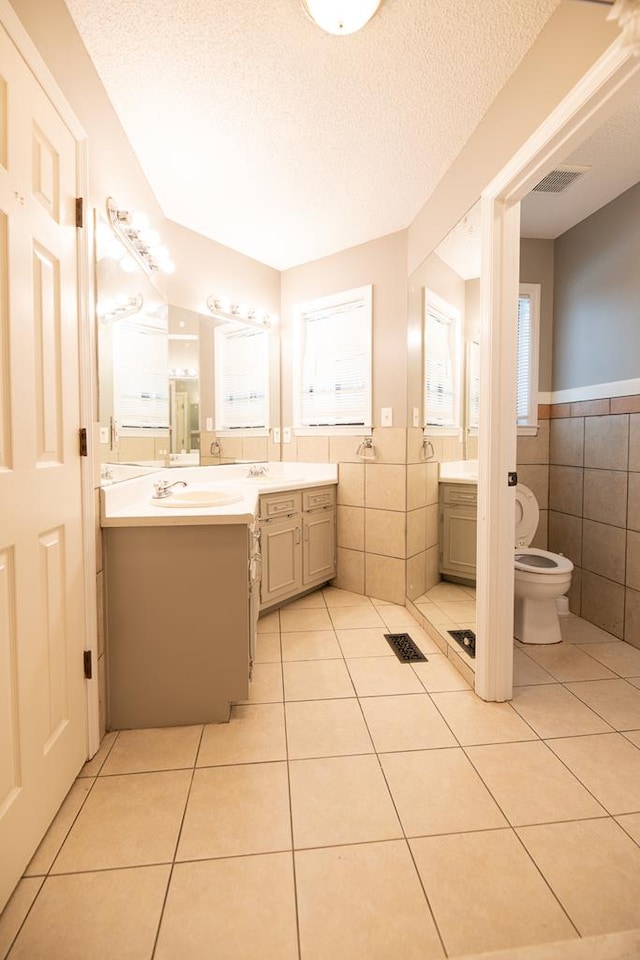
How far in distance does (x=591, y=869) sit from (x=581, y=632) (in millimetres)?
1673

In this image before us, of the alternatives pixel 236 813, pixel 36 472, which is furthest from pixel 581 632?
pixel 36 472

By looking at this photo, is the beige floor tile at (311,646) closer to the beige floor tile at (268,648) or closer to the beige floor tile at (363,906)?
the beige floor tile at (268,648)

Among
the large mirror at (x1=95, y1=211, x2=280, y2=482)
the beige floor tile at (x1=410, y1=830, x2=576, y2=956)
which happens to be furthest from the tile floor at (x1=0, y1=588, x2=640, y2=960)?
the large mirror at (x1=95, y1=211, x2=280, y2=482)

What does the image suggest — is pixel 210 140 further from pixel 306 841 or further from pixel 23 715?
pixel 306 841

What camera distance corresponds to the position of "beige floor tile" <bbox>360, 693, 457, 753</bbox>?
1570 mm

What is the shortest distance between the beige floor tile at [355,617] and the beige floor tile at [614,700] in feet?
3.49

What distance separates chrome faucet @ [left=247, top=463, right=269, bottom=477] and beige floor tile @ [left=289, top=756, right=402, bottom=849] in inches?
78.7

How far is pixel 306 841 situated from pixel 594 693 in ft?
4.80

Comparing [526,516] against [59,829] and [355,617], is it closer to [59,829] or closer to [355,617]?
[355,617]

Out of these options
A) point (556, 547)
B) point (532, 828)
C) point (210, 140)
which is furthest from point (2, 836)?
point (556, 547)

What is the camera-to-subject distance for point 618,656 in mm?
2240

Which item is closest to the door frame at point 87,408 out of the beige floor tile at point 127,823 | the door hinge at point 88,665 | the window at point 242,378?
the door hinge at point 88,665

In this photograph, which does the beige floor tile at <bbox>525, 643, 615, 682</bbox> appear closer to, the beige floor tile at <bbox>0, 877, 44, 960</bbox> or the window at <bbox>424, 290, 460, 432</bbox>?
the window at <bbox>424, 290, 460, 432</bbox>

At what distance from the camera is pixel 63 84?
1.35m
